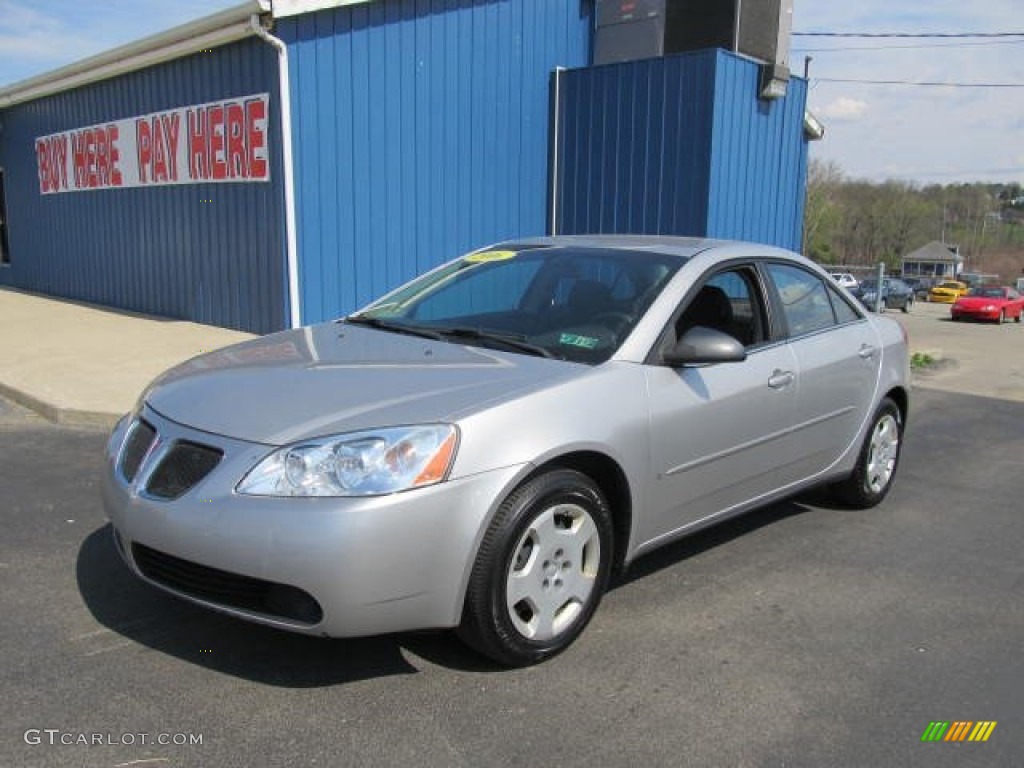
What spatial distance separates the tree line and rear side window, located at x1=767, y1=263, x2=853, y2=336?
7472cm

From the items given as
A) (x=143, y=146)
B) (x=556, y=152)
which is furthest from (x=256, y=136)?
(x=556, y=152)

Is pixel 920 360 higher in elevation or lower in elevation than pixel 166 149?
lower

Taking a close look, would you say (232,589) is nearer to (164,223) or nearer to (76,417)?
(76,417)

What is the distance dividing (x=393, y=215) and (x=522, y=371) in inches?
299

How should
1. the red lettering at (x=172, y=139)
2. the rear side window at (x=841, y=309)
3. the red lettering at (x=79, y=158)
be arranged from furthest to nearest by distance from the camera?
1. the red lettering at (x=79, y=158)
2. the red lettering at (x=172, y=139)
3. the rear side window at (x=841, y=309)

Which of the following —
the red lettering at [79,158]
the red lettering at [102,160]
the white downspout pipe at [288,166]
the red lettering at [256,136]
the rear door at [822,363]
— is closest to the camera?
the rear door at [822,363]

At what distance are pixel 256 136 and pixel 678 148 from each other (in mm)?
5024

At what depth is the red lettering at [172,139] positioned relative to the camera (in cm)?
1119

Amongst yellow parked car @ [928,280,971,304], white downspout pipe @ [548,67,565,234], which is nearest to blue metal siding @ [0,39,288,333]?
white downspout pipe @ [548,67,565,234]

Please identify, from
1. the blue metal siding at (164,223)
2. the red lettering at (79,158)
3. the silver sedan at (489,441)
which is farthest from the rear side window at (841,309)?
the red lettering at (79,158)

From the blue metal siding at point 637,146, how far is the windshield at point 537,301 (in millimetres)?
7183

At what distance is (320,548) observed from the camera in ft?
8.92

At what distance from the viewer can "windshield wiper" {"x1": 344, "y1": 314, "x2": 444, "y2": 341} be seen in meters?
3.95

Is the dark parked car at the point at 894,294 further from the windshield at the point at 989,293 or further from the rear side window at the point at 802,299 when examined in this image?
the rear side window at the point at 802,299
